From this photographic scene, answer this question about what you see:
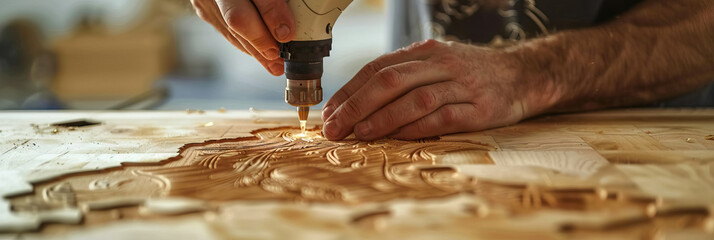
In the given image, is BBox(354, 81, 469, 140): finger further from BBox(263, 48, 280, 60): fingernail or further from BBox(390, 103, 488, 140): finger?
BBox(263, 48, 280, 60): fingernail

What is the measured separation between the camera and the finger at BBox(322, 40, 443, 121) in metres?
1.52

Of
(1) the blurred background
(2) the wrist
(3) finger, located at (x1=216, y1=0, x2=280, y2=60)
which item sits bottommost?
(2) the wrist

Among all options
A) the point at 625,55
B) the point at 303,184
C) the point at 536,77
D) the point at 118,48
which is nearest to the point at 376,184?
the point at 303,184

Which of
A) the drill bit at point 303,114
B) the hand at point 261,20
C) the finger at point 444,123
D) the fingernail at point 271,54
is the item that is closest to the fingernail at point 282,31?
the hand at point 261,20

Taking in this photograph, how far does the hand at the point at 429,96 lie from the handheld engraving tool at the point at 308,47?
128 mm

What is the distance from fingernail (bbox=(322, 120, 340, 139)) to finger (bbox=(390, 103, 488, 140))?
144mm

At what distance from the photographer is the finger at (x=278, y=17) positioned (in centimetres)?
126

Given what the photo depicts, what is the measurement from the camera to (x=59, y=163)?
50.1 inches

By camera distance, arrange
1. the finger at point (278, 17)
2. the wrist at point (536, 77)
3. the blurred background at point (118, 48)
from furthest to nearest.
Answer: the blurred background at point (118, 48) < the wrist at point (536, 77) < the finger at point (278, 17)

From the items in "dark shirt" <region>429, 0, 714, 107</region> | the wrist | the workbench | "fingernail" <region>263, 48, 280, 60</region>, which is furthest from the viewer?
"dark shirt" <region>429, 0, 714, 107</region>

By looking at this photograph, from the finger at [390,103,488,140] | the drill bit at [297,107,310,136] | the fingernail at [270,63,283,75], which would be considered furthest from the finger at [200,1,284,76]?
the finger at [390,103,488,140]

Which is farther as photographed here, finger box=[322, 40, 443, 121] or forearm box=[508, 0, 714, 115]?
forearm box=[508, 0, 714, 115]

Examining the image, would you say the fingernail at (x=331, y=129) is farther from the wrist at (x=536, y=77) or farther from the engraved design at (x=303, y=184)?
the wrist at (x=536, y=77)

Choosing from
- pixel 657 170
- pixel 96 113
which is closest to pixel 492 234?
pixel 657 170
